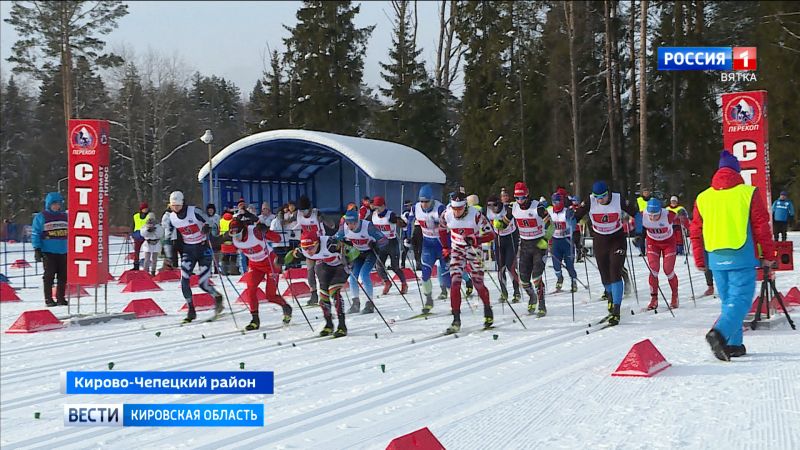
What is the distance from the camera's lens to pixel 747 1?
36875 millimetres

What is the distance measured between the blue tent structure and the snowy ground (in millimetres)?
14051

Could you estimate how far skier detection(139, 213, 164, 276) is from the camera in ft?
68.5

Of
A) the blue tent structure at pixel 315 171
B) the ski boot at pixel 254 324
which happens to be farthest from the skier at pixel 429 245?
the blue tent structure at pixel 315 171

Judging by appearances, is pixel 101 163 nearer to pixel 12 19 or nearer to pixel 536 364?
pixel 536 364

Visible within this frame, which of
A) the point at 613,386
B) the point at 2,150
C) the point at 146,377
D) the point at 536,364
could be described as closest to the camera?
the point at 146,377

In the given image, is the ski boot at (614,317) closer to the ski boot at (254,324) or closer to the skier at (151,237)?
the ski boot at (254,324)

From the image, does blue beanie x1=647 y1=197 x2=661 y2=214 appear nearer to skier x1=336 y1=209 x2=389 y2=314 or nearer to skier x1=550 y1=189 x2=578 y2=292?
skier x1=550 y1=189 x2=578 y2=292

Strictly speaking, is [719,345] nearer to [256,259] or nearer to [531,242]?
[531,242]

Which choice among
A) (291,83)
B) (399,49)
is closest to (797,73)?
(399,49)

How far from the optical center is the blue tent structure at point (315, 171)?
2622 cm

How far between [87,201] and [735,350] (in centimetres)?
989

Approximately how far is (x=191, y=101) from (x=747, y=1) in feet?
143

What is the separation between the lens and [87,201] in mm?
13250

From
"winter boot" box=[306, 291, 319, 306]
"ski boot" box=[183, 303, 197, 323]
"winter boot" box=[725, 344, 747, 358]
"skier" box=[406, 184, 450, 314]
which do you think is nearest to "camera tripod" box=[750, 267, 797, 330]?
"winter boot" box=[725, 344, 747, 358]
